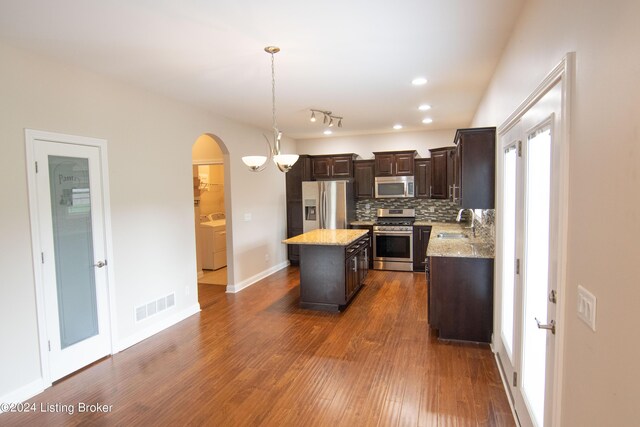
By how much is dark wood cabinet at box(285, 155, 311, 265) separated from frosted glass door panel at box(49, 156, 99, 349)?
4440 mm

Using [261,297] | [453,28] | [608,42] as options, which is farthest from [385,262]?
[608,42]

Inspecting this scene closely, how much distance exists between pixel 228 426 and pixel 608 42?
9.14 feet

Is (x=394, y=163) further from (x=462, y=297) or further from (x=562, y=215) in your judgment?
(x=562, y=215)

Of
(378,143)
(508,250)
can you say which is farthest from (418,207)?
(508,250)

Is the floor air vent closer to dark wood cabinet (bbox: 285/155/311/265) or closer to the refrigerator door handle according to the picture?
the refrigerator door handle

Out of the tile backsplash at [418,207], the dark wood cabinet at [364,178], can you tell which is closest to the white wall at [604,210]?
the dark wood cabinet at [364,178]

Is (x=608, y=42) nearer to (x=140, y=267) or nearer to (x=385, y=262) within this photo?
(x=140, y=267)

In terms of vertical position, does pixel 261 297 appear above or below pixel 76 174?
below

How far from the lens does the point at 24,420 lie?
2553mm

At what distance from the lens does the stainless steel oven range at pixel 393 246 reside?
6801 mm

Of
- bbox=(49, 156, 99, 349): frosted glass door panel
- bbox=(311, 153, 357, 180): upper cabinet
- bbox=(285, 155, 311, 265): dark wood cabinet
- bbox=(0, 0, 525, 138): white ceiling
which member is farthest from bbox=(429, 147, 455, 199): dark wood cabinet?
bbox=(49, 156, 99, 349): frosted glass door panel

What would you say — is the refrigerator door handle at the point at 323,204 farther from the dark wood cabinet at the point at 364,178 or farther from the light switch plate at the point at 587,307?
the light switch plate at the point at 587,307

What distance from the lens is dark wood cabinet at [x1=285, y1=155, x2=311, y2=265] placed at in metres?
7.55

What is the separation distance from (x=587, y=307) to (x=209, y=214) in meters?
7.45
